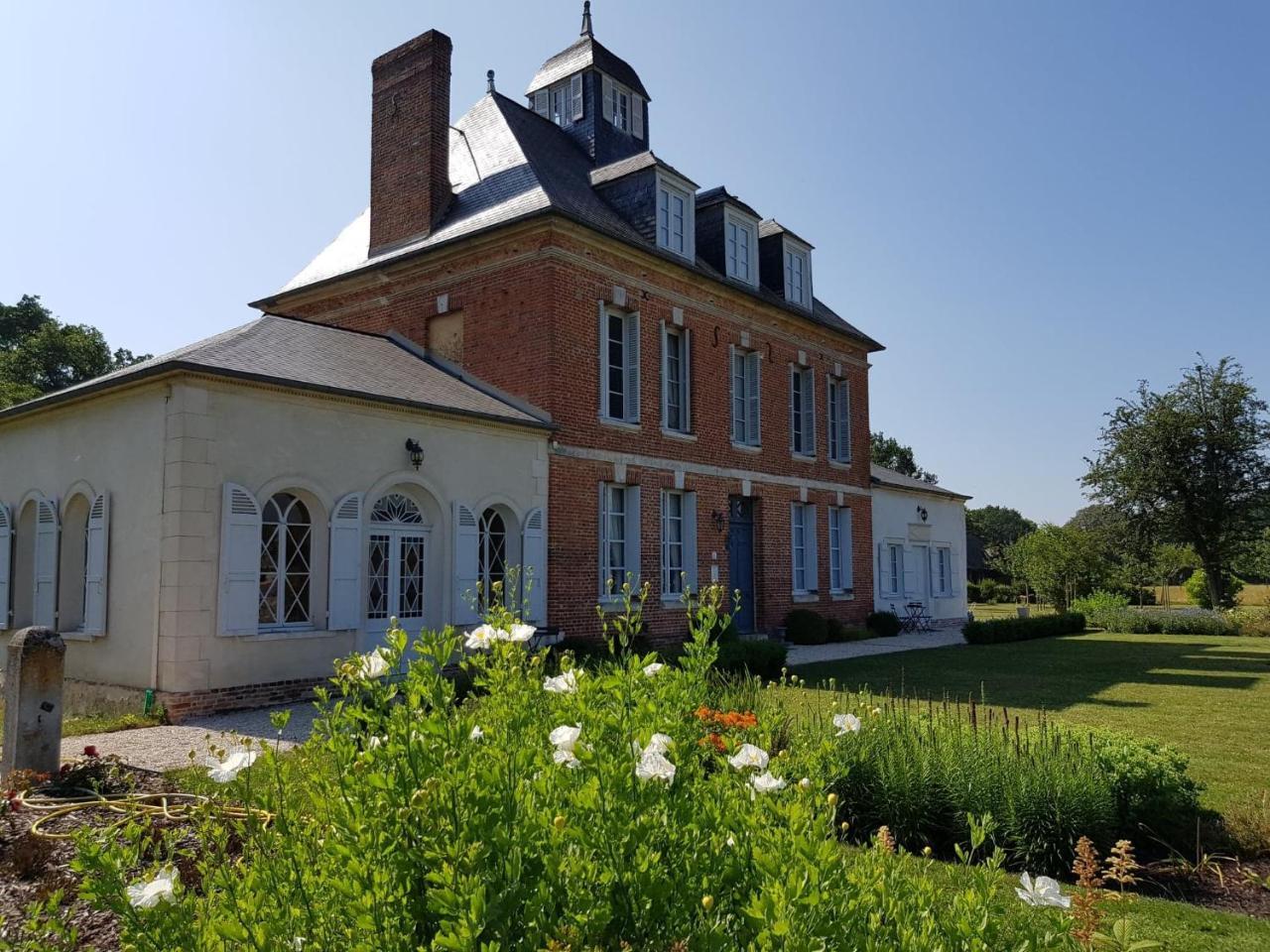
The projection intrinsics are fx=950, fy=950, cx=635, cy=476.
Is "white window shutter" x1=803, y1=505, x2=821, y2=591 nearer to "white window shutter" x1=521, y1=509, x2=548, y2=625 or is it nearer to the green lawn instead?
the green lawn

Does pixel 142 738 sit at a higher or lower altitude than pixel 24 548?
lower

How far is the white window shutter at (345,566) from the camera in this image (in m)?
11.2

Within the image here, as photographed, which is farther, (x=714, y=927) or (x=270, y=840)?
(x=270, y=840)

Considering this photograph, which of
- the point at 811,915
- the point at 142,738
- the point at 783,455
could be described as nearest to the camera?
the point at 811,915

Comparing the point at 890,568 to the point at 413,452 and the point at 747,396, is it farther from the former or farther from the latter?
the point at 413,452

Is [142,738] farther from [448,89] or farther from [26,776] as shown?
[448,89]

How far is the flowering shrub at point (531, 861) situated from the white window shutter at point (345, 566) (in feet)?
29.2

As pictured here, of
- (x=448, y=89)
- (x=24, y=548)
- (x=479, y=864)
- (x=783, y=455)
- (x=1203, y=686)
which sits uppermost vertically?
(x=448, y=89)

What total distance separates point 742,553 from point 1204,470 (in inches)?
846

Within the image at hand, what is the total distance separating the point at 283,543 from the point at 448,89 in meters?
9.62

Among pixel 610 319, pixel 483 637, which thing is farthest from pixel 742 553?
pixel 483 637

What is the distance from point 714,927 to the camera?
2148mm

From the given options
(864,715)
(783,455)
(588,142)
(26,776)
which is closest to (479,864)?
(864,715)

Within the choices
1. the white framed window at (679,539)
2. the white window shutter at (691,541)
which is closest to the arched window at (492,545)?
the white framed window at (679,539)
